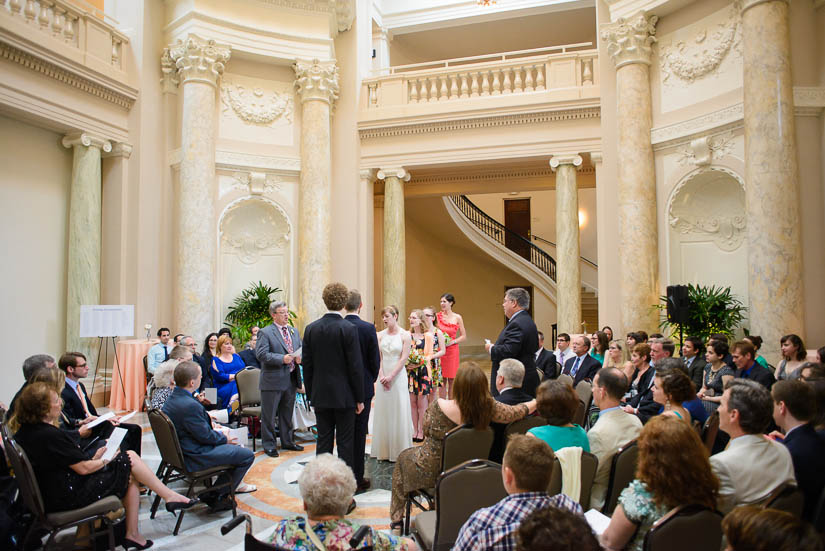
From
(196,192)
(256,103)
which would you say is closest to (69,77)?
(196,192)

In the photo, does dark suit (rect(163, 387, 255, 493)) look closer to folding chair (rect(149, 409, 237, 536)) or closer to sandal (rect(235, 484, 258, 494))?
→ folding chair (rect(149, 409, 237, 536))

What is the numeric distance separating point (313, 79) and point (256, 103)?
1149 millimetres

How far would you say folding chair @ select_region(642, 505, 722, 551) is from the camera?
194 cm

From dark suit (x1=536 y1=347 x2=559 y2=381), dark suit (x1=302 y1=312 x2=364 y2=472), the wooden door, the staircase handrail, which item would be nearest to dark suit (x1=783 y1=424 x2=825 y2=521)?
dark suit (x1=302 y1=312 x2=364 y2=472)

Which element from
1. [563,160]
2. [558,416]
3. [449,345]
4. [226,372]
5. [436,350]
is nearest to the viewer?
[558,416]

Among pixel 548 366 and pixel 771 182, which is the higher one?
pixel 771 182

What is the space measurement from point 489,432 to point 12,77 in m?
7.83

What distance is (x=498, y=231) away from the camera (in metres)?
17.7

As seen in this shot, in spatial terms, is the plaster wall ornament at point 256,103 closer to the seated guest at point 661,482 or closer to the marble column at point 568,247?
the marble column at point 568,247

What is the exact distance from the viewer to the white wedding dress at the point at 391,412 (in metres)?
5.38

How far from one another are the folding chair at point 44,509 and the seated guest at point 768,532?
3.20 meters

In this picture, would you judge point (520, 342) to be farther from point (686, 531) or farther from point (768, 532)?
point (768, 532)

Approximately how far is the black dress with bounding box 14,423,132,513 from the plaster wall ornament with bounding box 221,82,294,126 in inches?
318

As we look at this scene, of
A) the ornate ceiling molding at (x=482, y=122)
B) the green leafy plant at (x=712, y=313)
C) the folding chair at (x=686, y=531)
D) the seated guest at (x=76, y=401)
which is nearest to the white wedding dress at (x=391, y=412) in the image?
the seated guest at (x=76, y=401)
